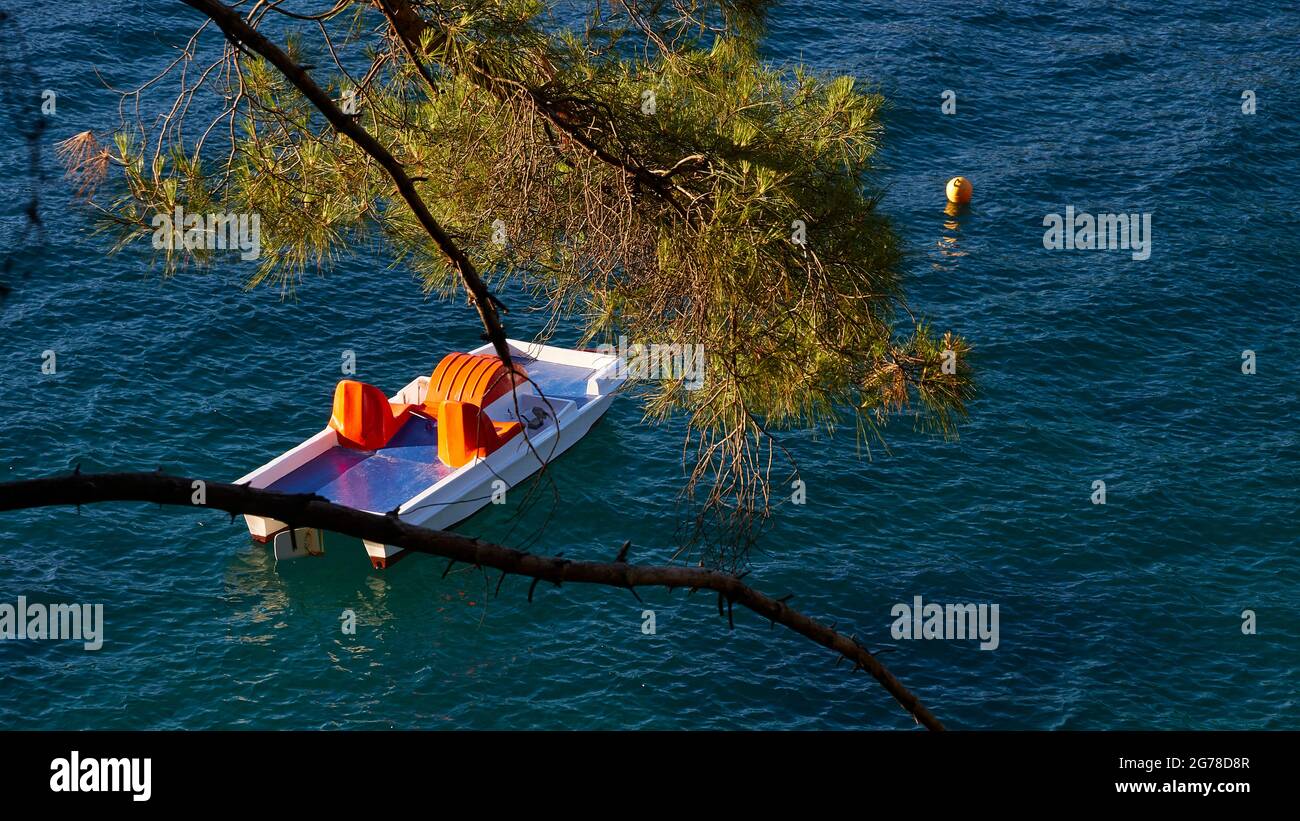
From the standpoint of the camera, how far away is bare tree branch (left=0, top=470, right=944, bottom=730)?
5156 millimetres

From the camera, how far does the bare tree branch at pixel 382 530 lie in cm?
516

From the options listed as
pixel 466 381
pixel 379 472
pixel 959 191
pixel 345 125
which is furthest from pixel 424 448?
pixel 345 125

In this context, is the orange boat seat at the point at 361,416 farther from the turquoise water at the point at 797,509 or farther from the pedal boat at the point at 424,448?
the turquoise water at the point at 797,509

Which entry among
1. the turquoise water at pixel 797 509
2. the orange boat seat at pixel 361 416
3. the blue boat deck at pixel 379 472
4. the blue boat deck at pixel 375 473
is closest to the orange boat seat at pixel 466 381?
the blue boat deck at pixel 379 472

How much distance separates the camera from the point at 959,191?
3148cm

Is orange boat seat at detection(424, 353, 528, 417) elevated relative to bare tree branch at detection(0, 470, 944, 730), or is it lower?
elevated

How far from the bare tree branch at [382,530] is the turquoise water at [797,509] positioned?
7313mm

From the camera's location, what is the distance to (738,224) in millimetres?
10141

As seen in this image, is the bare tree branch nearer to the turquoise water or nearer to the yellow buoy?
the turquoise water

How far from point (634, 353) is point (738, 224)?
5.96 ft

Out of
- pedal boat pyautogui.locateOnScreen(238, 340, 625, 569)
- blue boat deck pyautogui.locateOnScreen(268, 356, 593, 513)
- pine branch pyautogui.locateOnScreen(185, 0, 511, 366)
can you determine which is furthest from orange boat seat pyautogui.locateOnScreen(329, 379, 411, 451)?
pine branch pyautogui.locateOnScreen(185, 0, 511, 366)

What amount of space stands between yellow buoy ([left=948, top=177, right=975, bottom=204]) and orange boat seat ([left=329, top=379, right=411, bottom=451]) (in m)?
14.9
